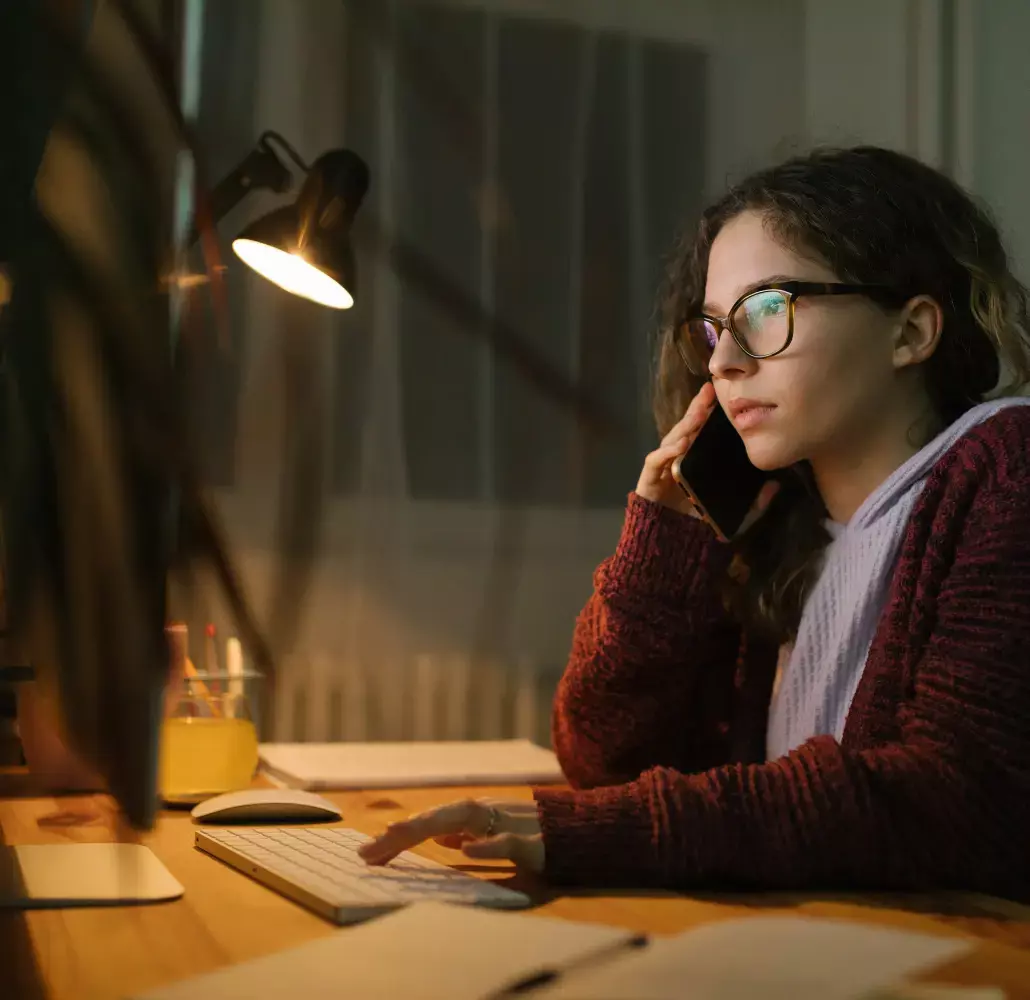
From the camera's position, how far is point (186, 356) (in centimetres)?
15

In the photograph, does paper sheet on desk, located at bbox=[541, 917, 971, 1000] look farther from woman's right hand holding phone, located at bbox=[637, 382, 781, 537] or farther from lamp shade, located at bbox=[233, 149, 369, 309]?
woman's right hand holding phone, located at bbox=[637, 382, 781, 537]

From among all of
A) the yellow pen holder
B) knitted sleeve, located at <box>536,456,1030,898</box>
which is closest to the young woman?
knitted sleeve, located at <box>536,456,1030,898</box>

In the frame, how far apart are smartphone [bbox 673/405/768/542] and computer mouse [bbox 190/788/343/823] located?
470 mm

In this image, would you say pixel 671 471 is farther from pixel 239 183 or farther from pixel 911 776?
pixel 239 183

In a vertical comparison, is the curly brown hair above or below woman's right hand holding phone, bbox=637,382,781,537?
above

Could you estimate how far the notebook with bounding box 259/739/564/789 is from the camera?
1223mm

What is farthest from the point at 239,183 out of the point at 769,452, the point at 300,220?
the point at 769,452

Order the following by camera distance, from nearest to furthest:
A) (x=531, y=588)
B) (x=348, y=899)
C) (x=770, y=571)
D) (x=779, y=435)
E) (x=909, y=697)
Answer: (x=348, y=899)
(x=909, y=697)
(x=779, y=435)
(x=770, y=571)
(x=531, y=588)

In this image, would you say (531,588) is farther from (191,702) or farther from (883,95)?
(883,95)

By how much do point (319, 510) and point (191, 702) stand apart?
3.35 ft

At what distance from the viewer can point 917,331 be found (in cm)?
108

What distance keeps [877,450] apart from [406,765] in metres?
0.60

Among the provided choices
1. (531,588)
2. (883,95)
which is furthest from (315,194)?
(883,95)

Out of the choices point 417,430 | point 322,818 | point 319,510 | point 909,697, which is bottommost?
point 322,818
